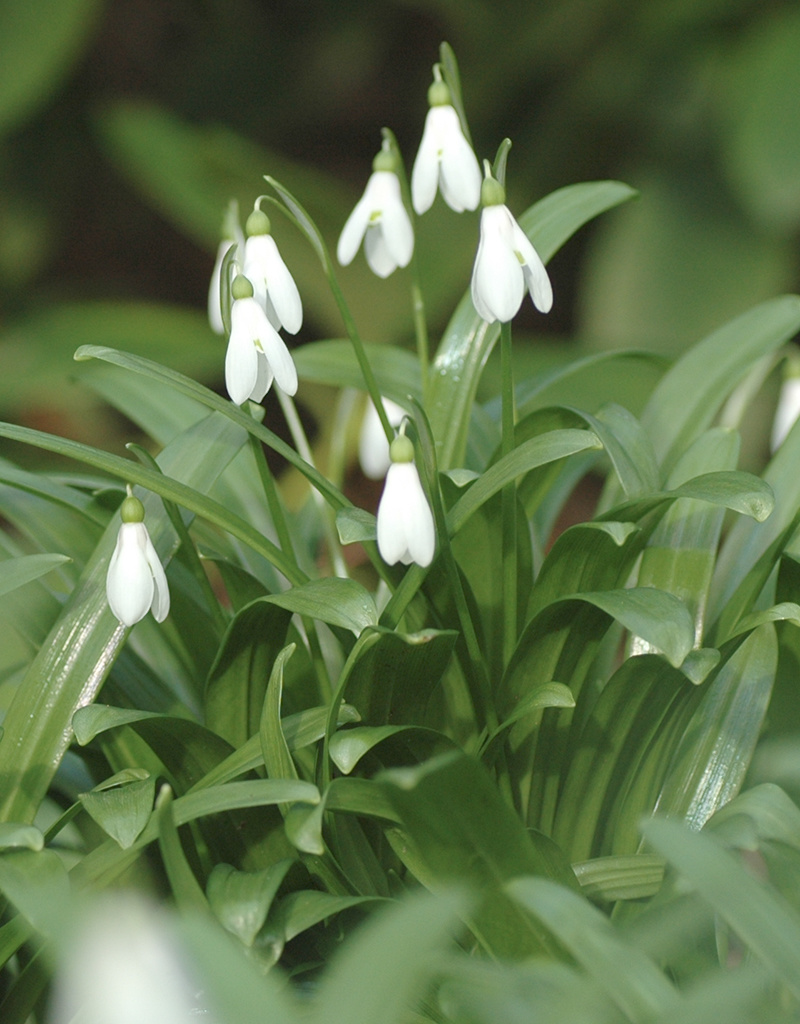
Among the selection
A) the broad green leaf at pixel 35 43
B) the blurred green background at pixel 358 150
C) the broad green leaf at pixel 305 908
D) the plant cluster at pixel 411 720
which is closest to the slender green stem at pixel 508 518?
the plant cluster at pixel 411 720

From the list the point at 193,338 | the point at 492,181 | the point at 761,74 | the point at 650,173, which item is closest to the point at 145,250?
the point at 193,338

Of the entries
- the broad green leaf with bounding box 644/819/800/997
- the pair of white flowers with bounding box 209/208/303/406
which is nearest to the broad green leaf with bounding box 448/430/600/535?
the pair of white flowers with bounding box 209/208/303/406

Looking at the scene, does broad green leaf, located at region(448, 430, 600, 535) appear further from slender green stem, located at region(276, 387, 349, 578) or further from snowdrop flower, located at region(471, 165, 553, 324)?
slender green stem, located at region(276, 387, 349, 578)

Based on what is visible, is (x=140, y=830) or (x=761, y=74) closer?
(x=140, y=830)

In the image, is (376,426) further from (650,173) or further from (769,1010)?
(650,173)

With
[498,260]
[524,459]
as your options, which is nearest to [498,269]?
[498,260]

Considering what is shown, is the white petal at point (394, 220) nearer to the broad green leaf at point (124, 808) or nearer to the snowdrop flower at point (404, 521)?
the snowdrop flower at point (404, 521)
